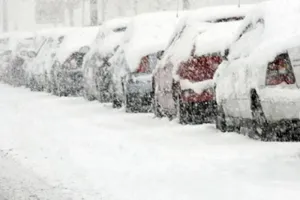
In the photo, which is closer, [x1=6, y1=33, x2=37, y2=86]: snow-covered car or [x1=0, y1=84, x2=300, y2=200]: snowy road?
[x1=0, y1=84, x2=300, y2=200]: snowy road

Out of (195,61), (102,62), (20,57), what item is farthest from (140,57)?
(20,57)

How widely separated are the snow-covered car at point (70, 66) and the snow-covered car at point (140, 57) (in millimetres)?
4702

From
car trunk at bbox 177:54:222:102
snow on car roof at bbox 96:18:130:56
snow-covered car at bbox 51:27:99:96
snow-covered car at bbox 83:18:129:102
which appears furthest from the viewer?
snow-covered car at bbox 51:27:99:96

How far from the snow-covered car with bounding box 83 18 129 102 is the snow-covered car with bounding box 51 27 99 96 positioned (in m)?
1.47

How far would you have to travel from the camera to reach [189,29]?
464 inches

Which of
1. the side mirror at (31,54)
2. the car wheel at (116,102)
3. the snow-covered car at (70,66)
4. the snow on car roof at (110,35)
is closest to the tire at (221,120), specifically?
the car wheel at (116,102)

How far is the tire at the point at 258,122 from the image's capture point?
A: 8828mm

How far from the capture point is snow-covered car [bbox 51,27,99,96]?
19.9 meters

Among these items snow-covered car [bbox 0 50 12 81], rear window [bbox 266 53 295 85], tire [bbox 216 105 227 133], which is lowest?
snow-covered car [bbox 0 50 12 81]

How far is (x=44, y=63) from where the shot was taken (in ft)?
77.8

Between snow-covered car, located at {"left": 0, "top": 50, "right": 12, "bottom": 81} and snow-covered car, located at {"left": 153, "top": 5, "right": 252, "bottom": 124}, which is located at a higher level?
snow-covered car, located at {"left": 153, "top": 5, "right": 252, "bottom": 124}

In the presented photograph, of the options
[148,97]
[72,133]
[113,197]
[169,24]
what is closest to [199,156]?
A: [113,197]

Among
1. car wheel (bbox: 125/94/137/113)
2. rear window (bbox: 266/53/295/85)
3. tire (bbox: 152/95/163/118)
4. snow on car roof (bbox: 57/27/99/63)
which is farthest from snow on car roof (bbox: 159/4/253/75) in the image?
snow on car roof (bbox: 57/27/99/63)

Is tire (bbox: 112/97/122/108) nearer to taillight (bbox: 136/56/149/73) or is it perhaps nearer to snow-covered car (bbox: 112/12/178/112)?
snow-covered car (bbox: 112/12/178/112)
